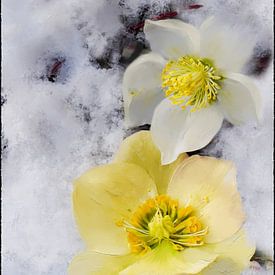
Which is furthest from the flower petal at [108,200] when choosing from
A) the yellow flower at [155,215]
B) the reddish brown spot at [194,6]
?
the reddish brown spot at [194,6]

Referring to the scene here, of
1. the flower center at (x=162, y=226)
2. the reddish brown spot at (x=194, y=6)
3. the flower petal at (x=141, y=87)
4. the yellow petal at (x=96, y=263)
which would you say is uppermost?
the reddish brown spot at (x=194, y=6)

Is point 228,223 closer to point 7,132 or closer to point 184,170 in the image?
point 184,170

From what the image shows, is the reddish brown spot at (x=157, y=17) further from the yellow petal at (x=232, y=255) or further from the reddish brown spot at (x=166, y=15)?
the yellow petal at (x=232, y=255)

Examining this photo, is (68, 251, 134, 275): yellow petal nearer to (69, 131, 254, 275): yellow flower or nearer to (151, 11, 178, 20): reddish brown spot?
(69, 131, 254, 275): yellow flower

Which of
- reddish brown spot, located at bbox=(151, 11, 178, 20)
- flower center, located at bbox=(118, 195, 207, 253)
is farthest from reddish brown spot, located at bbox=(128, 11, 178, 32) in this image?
flower center, located at bbox=(118, 195, 207, 253)

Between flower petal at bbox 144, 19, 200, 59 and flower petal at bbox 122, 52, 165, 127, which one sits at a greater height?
flower petal at bbox 144, 19, 200, 59

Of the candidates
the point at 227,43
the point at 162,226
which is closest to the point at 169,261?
the point at 162,226

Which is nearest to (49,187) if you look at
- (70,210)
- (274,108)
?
(70,210)
